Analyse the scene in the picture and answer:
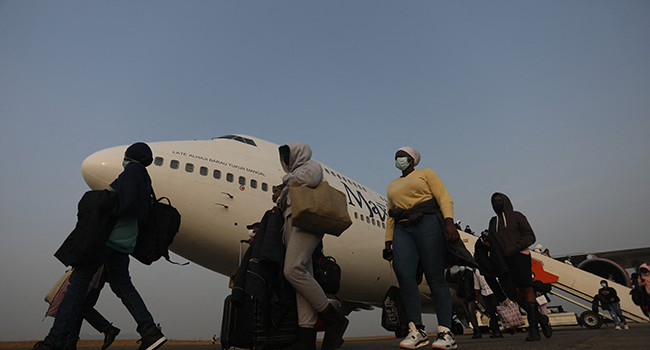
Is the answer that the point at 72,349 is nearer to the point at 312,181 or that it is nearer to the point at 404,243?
the point at 312,181

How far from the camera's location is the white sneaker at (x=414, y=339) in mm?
3035

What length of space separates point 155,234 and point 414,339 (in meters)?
2.62

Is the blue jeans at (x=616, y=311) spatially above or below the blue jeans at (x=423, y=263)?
below

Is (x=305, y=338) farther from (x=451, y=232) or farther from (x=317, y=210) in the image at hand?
(x=451, y=232)

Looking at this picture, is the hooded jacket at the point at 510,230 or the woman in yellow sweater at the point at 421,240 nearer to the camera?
the woman in yellow sweater at the point at 421,240

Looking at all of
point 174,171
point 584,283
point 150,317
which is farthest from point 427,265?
point 584,283

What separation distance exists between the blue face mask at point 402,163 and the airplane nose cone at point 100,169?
462cm

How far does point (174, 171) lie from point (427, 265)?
4.78 m

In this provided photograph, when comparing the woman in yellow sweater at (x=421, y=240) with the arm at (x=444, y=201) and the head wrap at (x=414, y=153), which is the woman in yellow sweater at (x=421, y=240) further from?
the head wrap at (x=414, y=153)

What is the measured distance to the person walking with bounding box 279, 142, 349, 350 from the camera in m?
2.62

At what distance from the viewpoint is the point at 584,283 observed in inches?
500

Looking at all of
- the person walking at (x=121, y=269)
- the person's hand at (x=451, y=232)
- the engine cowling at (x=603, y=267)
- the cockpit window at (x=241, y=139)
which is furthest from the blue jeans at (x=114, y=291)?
the engine cowling at (x=603, y=267)

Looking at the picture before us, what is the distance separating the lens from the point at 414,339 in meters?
3.09

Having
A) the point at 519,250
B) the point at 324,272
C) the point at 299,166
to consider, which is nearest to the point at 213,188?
the point at 299,166
